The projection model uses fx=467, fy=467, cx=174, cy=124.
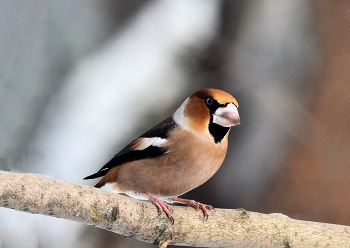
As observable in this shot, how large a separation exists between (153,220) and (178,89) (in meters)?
0.43

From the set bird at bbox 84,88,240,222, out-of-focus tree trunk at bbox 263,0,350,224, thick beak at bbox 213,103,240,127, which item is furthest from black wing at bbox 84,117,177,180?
out-of-focus tree trunk at bbox 263,0,350,224

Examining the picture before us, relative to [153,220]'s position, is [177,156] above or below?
above

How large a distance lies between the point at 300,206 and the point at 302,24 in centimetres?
50

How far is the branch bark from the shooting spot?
69 cm

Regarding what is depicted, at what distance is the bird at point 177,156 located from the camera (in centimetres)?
92

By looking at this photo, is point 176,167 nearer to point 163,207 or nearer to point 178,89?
point 163,207

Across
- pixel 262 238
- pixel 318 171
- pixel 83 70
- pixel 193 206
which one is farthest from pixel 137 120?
pixel 318 171

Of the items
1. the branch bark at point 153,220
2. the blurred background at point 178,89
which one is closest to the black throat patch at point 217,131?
the branch bark at point 153,220

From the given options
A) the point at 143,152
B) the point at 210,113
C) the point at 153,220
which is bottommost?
the point at 153,220

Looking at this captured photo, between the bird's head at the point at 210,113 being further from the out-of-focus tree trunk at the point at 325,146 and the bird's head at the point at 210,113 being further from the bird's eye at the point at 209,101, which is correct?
the out-of-focus tree trunk at the point at 325,146

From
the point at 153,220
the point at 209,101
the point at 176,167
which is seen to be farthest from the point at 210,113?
the point at 153,220

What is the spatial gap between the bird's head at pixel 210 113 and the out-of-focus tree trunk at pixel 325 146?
41 centimetres

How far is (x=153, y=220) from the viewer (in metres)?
0.83

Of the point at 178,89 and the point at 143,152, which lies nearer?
the point at 143,152
